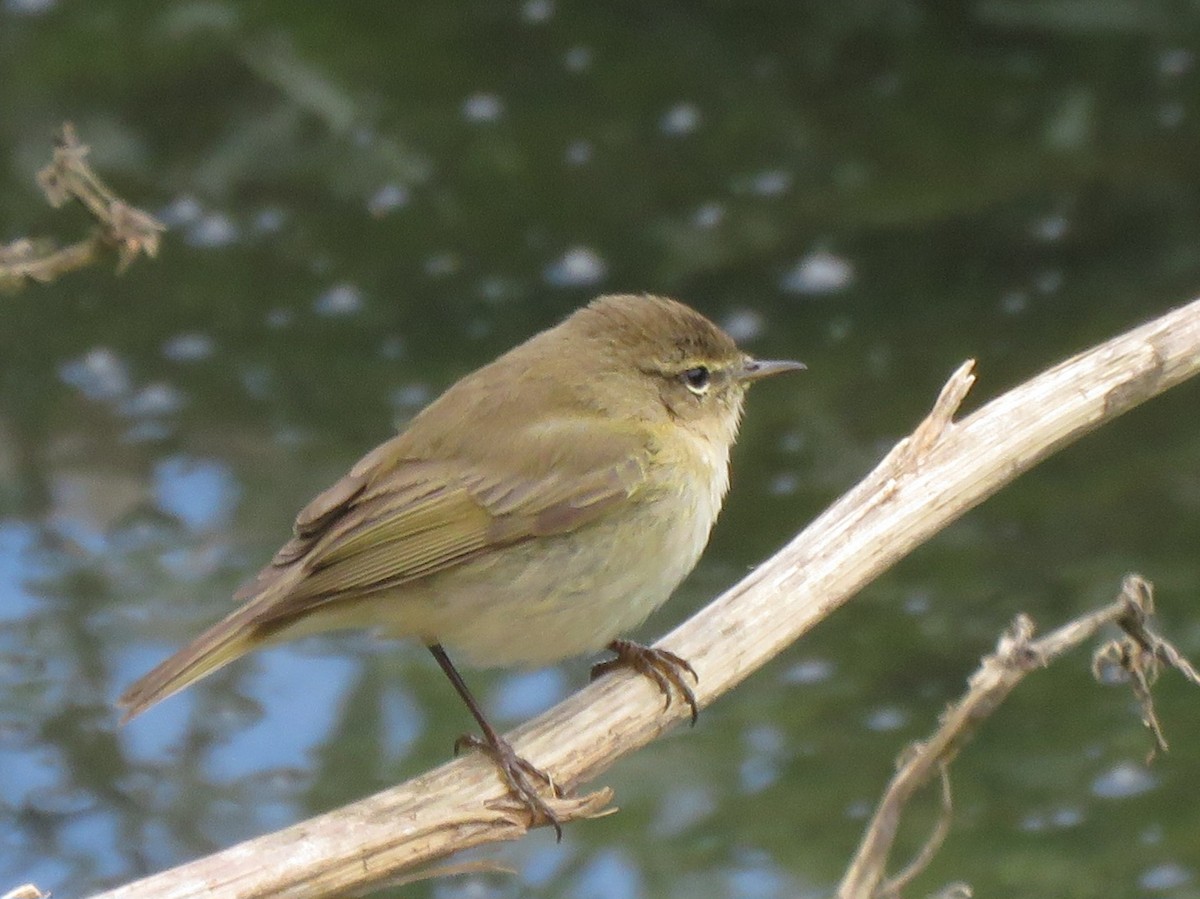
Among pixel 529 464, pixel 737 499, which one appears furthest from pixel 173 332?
pixel 529 464

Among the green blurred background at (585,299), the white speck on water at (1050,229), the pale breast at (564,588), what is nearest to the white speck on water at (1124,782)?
the green blurred background at (585,299)

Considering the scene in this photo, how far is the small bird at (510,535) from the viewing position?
12.3 ft

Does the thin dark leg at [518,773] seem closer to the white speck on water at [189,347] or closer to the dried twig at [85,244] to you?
the dried twig at [85,244]

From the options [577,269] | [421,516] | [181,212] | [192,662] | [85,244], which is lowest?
[192,662]

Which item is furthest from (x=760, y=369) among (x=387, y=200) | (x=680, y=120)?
(x=680, y=120)

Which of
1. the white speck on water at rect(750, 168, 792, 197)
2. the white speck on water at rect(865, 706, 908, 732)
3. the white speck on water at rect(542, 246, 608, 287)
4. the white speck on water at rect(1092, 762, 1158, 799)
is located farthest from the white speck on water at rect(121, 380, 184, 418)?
the white speck on water at rect(1092, 762, 1158, 799)

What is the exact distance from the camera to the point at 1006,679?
388cm

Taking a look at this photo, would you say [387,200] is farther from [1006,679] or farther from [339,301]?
[1006,679]

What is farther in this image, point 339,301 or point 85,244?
point 339,301

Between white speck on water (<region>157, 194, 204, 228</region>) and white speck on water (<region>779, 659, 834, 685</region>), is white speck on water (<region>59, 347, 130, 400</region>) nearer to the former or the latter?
white speck on water (<region>157, 194, 204, 228</region>)

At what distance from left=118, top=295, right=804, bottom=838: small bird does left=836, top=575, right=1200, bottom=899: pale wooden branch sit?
537 millimetres

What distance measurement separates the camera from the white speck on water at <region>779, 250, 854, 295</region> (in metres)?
7.61

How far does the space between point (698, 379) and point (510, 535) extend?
700 mm

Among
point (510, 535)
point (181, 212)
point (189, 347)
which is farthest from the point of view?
point (181, 212)
